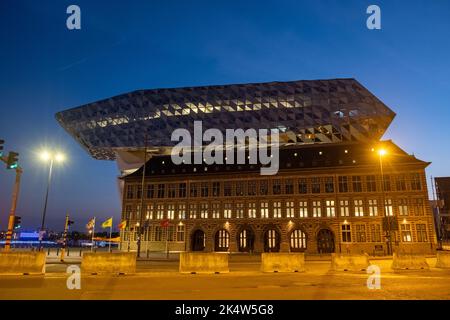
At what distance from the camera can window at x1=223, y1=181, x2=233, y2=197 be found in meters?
55.6

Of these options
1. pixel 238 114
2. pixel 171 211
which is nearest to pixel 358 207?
pixel 171 211

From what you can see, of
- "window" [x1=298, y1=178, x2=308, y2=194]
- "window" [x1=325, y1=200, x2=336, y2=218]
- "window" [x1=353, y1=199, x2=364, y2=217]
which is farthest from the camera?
"window" [x1=298, y1=178, x2=308, y2=194]

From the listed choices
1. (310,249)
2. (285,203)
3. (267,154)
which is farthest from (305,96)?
(310,249)

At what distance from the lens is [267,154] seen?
60.0 m

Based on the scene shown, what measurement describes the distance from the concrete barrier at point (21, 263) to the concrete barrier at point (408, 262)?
65.3 feet

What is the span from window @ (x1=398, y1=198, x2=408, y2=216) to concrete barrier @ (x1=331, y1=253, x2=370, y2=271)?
105 ft

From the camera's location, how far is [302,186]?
174ft

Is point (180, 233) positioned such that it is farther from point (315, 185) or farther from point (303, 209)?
point (315, 185)

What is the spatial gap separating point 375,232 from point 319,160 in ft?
43.4

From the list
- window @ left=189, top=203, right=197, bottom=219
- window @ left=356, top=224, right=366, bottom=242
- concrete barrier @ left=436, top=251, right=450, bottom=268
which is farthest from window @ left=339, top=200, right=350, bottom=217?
concrete barrier @ left=436, top=251, right=450, bottom=268

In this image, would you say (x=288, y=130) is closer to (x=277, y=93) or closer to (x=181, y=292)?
(x=277, y=93)

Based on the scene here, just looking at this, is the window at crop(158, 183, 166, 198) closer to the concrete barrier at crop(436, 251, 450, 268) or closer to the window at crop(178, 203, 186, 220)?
the window at crop(178, 203, 186, 220)

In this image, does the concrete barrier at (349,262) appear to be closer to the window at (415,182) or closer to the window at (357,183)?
the window at (357,183)
